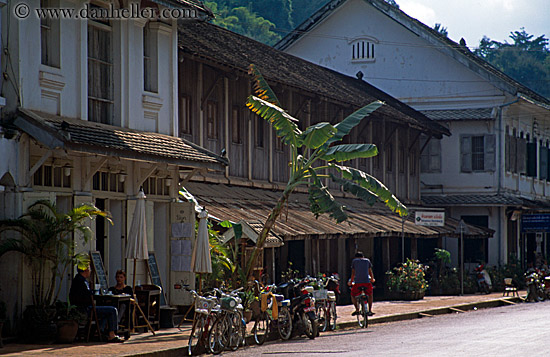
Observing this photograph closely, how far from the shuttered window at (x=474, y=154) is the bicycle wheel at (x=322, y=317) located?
2197 centimetres

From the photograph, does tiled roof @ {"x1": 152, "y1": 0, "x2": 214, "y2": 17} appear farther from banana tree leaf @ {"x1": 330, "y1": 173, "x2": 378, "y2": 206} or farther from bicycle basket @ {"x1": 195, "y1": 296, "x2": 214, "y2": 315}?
bicycle basket @ {"x1": 195, "y1": 296, "x2": 214, "y2": 315}

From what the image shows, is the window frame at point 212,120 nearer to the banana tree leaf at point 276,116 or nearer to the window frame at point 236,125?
the window frame at point 236,125

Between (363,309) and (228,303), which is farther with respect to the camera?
(363,309)

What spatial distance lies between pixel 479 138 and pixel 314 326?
2404 cm

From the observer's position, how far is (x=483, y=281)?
33594mm

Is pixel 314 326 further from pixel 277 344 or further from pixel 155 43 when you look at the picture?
pixel 155 43

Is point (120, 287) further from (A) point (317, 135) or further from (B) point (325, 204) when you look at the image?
(A) point (317, 135)

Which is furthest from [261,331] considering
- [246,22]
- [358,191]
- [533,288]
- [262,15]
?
[262,15]

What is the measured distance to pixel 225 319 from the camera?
49.3 feet


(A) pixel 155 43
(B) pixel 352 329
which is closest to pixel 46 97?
(A) pixel 155 43

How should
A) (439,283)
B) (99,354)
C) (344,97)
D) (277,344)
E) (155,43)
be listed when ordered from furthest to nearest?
(439,283), (344,97), (155,43), (277,344), (99,354)

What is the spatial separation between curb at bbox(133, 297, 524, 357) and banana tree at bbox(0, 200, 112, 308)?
2207 mm

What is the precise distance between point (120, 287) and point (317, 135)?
5674 millimetres

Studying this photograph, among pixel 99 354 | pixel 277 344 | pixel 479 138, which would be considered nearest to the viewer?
pixel 99 354
